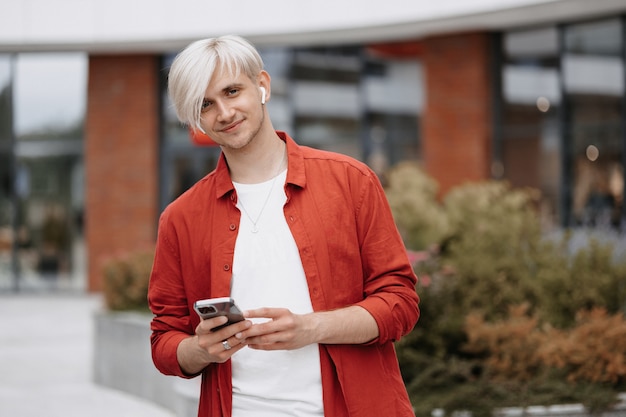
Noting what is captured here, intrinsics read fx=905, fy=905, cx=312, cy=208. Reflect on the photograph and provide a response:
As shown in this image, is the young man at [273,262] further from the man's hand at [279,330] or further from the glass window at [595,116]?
the glass window at [595,116]

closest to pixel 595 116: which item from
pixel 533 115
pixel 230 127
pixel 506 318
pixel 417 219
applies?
pixel 533 115

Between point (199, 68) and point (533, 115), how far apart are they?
14.1 metres

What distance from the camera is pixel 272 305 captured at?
7.17ft

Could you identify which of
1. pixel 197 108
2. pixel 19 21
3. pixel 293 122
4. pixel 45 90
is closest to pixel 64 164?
pixel 45 90

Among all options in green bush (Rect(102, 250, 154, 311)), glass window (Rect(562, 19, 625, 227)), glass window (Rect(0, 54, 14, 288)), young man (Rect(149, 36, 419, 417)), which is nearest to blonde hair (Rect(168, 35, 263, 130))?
young man (Rect(149, 36, 419, 417))

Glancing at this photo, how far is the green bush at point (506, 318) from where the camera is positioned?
17.6 feet

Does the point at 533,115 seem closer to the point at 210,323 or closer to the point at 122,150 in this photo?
the point at 122,150

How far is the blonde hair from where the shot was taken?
2.13 meters

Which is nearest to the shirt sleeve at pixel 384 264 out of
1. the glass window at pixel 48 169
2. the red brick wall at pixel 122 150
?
the red brick wall at pixel 122 150

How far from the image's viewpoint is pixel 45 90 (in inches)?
733

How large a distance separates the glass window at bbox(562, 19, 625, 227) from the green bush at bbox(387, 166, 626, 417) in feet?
21.2

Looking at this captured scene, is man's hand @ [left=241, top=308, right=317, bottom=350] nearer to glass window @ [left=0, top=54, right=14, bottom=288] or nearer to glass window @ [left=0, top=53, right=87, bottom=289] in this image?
glass window @ [left=0, top=53, right=87, bottom=289]

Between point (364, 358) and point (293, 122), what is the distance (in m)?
15.5

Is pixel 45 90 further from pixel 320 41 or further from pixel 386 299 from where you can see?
pixel 386 299
